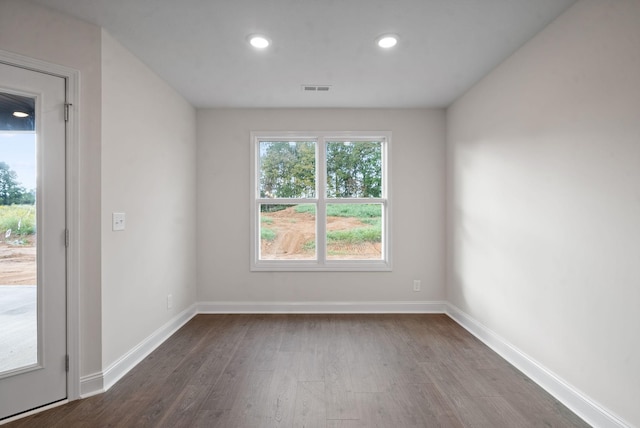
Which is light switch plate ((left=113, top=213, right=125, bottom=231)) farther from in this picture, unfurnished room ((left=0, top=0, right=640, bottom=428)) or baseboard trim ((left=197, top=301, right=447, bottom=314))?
baseboard trim ((left=197, top=301, right=447, bottom=314))

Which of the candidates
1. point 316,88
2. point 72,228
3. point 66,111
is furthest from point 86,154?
point 316,88

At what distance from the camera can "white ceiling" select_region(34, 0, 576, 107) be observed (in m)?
1.95

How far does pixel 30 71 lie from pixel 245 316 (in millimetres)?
2879

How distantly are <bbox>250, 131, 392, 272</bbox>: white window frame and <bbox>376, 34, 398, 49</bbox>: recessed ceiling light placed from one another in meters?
1.45

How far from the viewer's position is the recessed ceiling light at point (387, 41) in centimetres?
225

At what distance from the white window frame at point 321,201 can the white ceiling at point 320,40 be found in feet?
1.89

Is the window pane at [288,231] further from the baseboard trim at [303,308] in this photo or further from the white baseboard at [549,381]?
the white baseboard at [549,381]

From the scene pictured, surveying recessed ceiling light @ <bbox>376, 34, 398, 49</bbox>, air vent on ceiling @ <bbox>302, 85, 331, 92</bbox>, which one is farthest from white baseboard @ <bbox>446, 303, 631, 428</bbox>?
air vent on ceiling @ <bbox>302, 85, 331, 92</bbox>

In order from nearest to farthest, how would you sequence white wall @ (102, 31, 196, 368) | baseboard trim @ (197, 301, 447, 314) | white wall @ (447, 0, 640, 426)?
white wall @ (447, 0, 640, 426) < white wall @ (102, 31, 196, 368) < baseboard trim @ (197, 301, 447, 314)

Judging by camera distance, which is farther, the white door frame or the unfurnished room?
the white door frame

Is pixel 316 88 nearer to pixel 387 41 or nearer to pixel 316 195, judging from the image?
pixel 387 41

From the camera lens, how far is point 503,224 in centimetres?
267

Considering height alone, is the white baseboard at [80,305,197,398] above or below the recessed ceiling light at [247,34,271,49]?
below

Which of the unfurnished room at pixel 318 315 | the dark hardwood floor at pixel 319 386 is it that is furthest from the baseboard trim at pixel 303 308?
the dark hardwood floor at pixel 319 386
